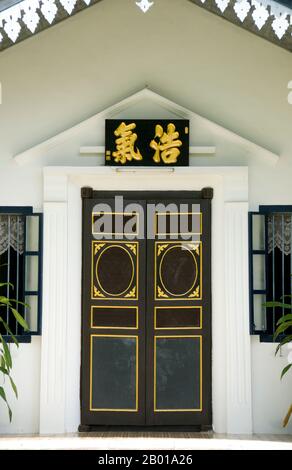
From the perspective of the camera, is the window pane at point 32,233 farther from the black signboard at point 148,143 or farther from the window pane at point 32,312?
the black signboard at point 148,143

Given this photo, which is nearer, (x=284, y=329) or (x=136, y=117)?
(x=284, y=329)

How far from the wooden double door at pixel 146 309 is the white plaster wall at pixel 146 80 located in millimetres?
505

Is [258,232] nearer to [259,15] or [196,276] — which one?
[196,276]

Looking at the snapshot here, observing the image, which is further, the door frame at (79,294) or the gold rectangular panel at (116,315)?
the gold rectangular panel at (116,315)

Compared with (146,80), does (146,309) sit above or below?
below

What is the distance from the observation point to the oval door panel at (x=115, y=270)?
6.81 m

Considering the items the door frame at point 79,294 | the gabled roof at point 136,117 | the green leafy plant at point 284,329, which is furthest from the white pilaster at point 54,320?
the green leafy plant at point 284,329

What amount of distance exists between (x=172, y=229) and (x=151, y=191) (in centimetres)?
39

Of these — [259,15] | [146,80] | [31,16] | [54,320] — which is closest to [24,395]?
[54,320]

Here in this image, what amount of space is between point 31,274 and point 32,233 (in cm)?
36

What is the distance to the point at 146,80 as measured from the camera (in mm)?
6867

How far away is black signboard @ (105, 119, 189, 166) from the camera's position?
6.72 meters

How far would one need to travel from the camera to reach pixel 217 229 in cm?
684

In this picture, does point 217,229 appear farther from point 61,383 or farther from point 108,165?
point 61,383
